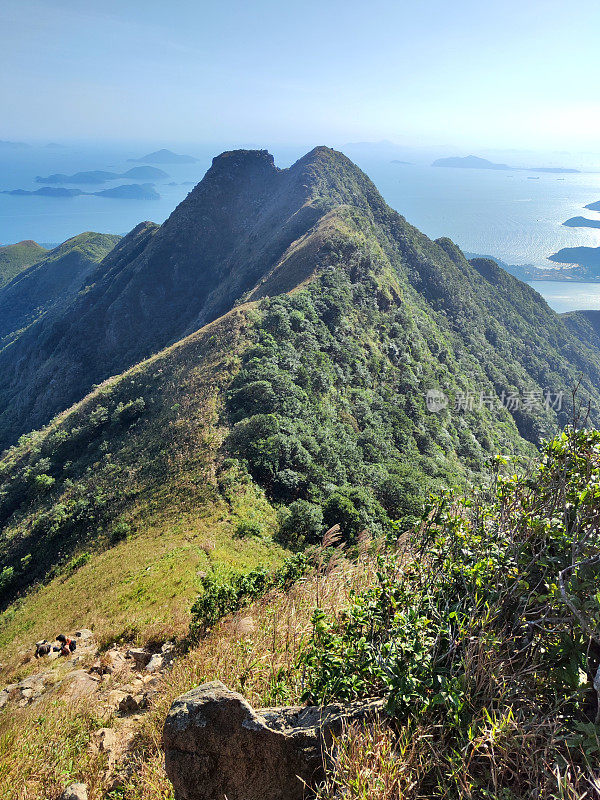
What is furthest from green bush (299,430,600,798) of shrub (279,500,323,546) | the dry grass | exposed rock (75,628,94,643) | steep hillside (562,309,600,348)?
steep hillside (562,309,600,348)

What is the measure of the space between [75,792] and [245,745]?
10.6ft

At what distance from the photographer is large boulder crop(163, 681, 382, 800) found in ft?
15.0

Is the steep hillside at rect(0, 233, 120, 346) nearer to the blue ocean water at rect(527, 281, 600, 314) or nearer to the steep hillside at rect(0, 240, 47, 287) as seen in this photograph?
the steep hillside at rect(0, 240, 47, 287)

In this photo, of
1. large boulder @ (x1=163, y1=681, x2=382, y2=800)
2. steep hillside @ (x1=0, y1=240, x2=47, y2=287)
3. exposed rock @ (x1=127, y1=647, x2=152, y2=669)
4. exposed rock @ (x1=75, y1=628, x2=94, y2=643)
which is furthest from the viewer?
steep hillside @ (x1=0, y1=240, x2=47, y2=287)

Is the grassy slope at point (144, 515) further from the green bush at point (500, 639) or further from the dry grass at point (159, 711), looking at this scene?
the green bush at point (500, 639)

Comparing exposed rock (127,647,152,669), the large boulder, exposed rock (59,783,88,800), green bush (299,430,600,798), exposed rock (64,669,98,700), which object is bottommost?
exposed rock (127,647,152,669)

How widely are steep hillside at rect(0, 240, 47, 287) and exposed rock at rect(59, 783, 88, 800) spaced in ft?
631

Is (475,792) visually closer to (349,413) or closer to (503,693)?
(503,693)

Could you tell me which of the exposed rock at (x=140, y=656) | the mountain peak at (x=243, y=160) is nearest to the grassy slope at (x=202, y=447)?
the exposed rock at (x=140, y=656)

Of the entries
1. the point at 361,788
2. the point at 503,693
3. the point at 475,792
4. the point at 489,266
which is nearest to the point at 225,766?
the point at 361,788

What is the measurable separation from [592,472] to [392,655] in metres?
3.29

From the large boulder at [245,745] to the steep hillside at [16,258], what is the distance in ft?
636

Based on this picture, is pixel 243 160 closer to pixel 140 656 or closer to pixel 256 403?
pixel 256 403

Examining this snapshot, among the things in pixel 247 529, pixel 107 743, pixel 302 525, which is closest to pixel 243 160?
pixel 302 525
